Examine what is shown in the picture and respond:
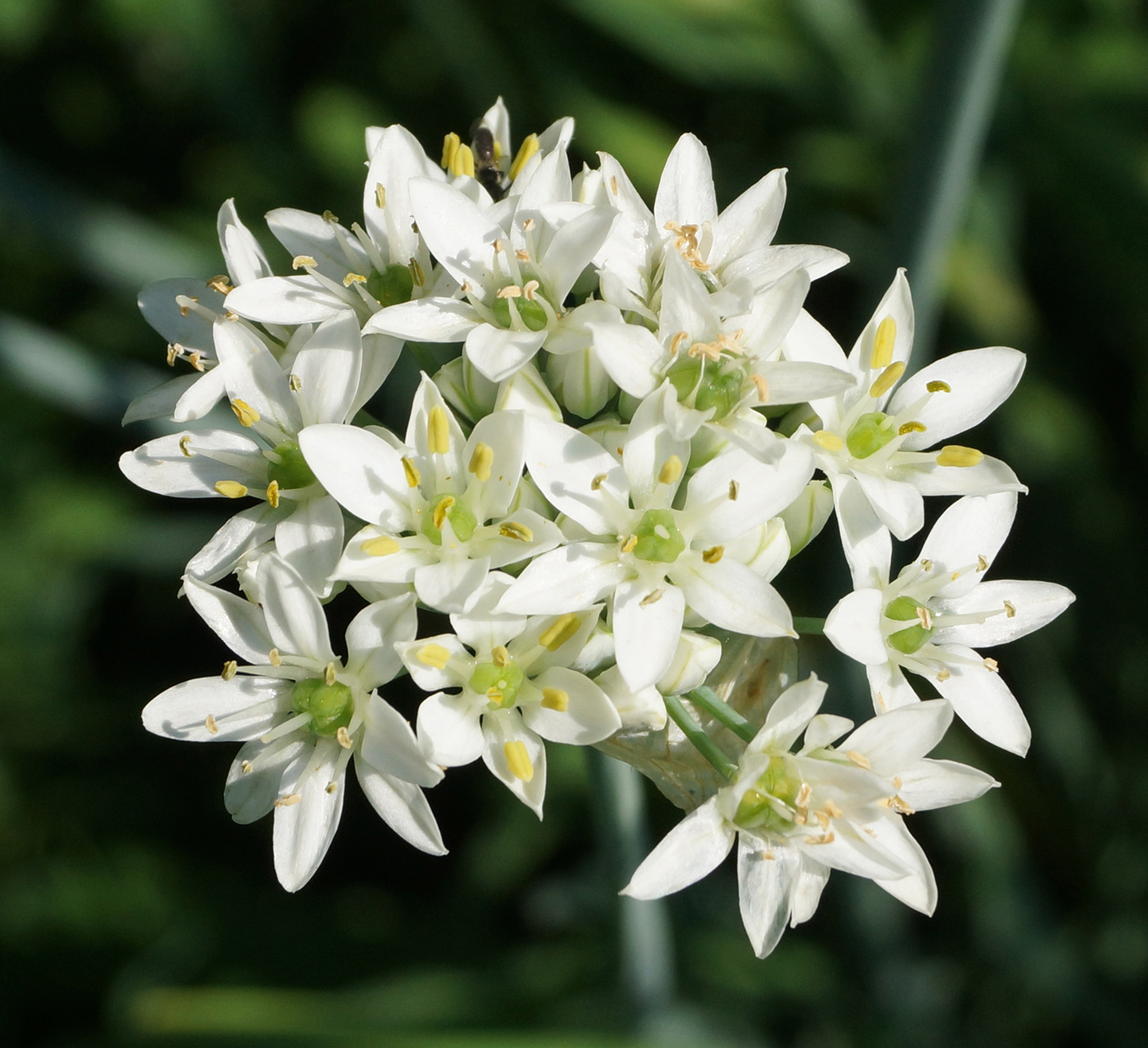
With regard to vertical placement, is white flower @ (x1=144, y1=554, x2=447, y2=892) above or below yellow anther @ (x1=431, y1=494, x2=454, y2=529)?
below

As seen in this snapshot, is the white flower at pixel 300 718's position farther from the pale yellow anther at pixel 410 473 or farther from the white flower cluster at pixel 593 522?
the pale yellow anther at pixel 410 473

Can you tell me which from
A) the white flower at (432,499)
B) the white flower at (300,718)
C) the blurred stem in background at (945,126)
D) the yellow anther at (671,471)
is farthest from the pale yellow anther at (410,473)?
the blurred stem in background at (945,126)

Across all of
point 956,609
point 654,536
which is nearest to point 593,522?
point 654,536

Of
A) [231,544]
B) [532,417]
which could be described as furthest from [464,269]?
[231,544]

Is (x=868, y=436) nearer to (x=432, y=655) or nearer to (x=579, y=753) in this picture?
(x=432, y=655)

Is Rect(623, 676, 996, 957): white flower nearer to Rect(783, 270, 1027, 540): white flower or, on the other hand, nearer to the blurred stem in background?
Rect(783, 270, 1027, 540): white flower

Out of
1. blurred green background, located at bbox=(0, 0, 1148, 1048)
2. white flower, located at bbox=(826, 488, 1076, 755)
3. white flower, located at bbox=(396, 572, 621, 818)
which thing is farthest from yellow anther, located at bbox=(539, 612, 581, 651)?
blurred green background, located at bbox=(0, 0, 1148, 1048)
